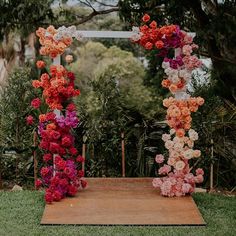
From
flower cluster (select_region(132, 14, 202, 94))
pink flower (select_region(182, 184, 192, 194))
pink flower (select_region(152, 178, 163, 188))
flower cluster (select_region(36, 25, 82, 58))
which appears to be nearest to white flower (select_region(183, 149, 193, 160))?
pink flower (select_region(182, 184, 192, 194))

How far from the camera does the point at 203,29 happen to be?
7.54 metres

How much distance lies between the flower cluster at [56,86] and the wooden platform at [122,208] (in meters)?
1.04

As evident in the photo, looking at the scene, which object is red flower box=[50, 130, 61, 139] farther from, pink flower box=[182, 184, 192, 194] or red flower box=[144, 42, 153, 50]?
pink flower box=[182, 184, 192, 194]

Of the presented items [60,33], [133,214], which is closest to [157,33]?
[60,33]

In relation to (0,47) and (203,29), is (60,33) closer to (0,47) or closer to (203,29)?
(203,29)

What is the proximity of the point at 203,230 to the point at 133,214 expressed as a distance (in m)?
0.73

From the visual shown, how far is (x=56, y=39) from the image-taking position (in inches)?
255

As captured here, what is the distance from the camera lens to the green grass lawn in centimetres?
562

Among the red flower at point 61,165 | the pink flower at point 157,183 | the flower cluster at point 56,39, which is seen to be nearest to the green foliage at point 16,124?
the red flower at point 61,165

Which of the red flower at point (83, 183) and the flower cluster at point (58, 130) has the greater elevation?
the flower cluster at point (58, 130)

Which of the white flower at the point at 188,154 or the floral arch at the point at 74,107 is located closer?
the floral arch at the point at 74,107

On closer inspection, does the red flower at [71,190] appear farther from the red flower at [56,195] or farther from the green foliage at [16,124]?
the green foliage at [16,124]

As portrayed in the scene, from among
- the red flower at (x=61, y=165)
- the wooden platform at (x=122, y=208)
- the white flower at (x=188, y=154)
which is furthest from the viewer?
the white flower at (x=188, y=154)

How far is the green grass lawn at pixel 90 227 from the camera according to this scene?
5.62 metres
